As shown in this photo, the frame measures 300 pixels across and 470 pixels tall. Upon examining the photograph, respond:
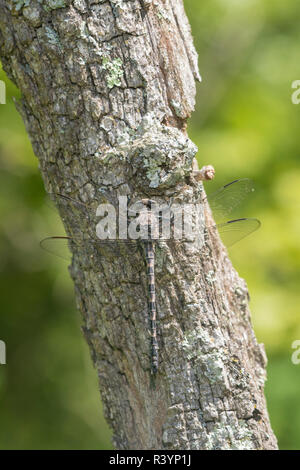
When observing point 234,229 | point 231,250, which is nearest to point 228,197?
point 234,229

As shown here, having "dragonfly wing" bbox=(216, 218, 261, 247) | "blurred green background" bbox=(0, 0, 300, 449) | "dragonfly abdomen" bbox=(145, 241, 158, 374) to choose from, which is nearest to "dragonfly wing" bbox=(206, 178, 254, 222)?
"dragonfly wing" bbox=(216, 218, 261, 247)

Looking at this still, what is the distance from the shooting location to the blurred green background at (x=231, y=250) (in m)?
3.04

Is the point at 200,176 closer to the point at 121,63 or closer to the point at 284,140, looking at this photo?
the point at 121,63

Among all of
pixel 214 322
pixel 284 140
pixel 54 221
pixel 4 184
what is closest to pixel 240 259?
pixel 284 140

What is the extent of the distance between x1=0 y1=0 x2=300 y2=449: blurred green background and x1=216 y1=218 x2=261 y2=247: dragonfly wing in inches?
35.2

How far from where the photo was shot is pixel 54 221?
3137 mm

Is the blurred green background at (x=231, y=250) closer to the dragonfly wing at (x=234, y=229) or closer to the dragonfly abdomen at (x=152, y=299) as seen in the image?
the dragonfly wing at (x=234, y=229)

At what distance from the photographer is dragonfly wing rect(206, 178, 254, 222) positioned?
2113 millimetres

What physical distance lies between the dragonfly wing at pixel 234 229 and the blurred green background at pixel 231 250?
2.94 feet

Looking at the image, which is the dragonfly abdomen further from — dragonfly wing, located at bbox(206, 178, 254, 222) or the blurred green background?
the blurred green background

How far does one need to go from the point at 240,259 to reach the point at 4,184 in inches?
65.8

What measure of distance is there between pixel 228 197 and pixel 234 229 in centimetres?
16

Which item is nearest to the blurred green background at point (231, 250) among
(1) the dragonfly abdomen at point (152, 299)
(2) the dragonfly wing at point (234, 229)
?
(2) the dragonfly wing at point (234, 229)
